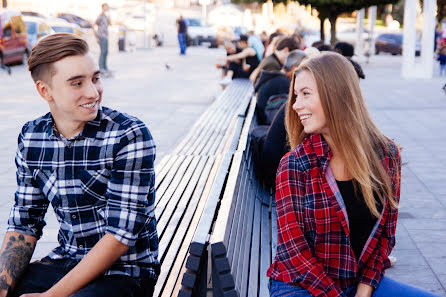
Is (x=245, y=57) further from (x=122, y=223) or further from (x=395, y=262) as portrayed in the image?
(x=122, y=223)

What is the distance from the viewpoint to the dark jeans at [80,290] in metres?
2.69

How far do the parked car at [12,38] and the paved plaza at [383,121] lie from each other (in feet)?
1.73

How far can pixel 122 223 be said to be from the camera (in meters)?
2.73

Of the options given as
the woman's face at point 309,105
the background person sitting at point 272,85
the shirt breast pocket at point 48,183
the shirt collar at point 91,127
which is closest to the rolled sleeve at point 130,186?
the shirt collar at point 91,127

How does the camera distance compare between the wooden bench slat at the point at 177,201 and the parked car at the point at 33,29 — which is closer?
the wooden bench slat at the point at 177,201

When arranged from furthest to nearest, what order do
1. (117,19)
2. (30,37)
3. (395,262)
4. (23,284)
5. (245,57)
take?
(117,19) < (30,37) < (245,57) < (395,262) < (23,284)

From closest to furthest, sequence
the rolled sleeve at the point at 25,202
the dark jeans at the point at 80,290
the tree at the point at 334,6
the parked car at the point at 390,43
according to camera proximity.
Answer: the dark jeans at the point at 80,290, the rolled sleeve at the point at 25,202, the tree at the point at 334,6, the parked car at the point at 390,43

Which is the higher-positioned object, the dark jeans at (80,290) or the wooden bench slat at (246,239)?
the dark jeans at (80,290)

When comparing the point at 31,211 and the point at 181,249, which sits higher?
the point at 31,211

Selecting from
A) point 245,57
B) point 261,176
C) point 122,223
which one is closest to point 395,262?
point 261,176

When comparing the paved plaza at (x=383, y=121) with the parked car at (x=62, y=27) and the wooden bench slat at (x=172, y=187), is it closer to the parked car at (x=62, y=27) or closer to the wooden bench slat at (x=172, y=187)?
the wooden bench slat at (x=172, y=187)

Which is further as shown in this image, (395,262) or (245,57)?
(245,57)

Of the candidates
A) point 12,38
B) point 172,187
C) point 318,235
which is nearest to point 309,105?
point 318,235

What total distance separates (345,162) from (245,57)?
12959mm
